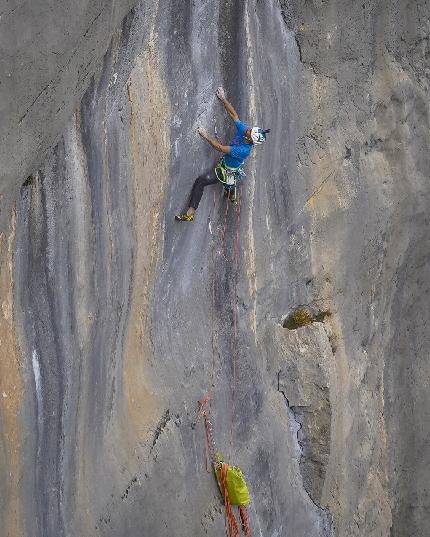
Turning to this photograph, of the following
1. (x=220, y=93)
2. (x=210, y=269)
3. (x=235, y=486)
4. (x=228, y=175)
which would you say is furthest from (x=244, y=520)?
(x=220, y=93)

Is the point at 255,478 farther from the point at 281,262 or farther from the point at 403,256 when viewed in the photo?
the point at 403,256

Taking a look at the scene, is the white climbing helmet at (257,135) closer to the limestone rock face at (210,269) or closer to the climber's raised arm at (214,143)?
the climber's raised arm at (214,143)

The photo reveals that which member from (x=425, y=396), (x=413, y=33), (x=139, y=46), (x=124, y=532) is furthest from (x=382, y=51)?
(x=124, y=532)

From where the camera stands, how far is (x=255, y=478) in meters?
11.3

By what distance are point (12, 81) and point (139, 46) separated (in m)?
2.12

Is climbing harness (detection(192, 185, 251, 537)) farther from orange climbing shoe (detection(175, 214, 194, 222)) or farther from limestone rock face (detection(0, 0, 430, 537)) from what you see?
orange climbing shoe (detection(175, 214, 194, 222))

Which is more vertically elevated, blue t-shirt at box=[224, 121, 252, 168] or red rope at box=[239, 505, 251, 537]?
blue t-shirt at box=[224, 121, 252, 168]

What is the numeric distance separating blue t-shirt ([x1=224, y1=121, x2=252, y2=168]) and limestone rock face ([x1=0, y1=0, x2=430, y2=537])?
293mm

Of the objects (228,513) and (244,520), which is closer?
(228,513)

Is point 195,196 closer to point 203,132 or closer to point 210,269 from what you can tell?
point 203,132

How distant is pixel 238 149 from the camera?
33.3ft

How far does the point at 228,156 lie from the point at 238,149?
0.54ft

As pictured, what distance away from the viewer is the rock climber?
10086 millimetres

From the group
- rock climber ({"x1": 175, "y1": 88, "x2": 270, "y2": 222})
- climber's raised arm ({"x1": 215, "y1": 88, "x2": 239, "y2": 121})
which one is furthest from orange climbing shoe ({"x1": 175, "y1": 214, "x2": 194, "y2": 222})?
climber's raised arm ({"x1": 215, "y1": 88, "x2": 239, "y2": 121})
